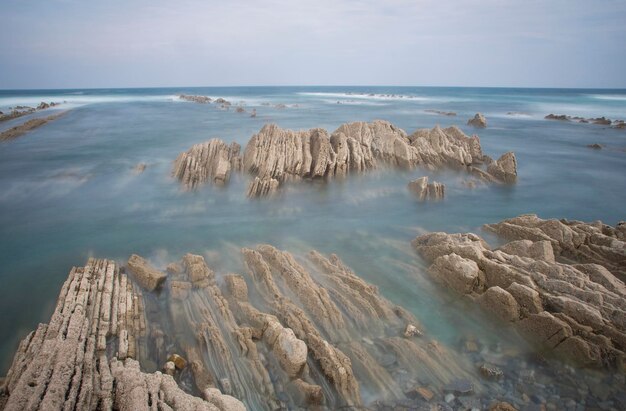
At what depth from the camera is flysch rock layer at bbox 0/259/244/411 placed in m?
4.82

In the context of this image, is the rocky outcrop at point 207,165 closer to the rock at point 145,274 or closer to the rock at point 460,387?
the rock at point 145,274

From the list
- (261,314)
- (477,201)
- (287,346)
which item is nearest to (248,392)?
A: (287,346)

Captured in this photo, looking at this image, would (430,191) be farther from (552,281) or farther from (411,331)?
(411,331)

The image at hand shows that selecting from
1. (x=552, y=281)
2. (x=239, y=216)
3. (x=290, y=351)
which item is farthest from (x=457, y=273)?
(x=239, y=216)

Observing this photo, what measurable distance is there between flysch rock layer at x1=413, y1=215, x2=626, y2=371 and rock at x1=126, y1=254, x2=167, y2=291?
721 cm

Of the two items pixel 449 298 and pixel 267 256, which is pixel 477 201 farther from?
pixel 267 256

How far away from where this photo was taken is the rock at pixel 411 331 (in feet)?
24.6

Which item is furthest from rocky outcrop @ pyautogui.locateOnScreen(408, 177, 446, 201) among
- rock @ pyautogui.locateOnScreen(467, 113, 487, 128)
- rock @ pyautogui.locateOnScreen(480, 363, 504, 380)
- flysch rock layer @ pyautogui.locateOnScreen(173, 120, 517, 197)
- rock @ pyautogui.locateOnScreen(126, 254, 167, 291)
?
rock @ pyautogui.locateOnScreen(467, 113, 487, 128)

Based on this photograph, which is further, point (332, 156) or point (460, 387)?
point (332, 156)

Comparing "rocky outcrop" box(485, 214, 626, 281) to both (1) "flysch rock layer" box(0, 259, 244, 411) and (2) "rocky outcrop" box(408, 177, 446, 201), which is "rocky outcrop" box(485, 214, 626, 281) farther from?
(1) "flysch rock layer" box(0, 259, 244, 411)

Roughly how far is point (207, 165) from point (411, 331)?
13.3 m

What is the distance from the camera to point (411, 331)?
754 cm

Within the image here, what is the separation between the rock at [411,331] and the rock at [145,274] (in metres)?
6.15

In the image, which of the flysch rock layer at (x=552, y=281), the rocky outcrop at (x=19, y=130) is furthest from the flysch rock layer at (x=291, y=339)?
the rocky outcrop at (x=19, y=130)
